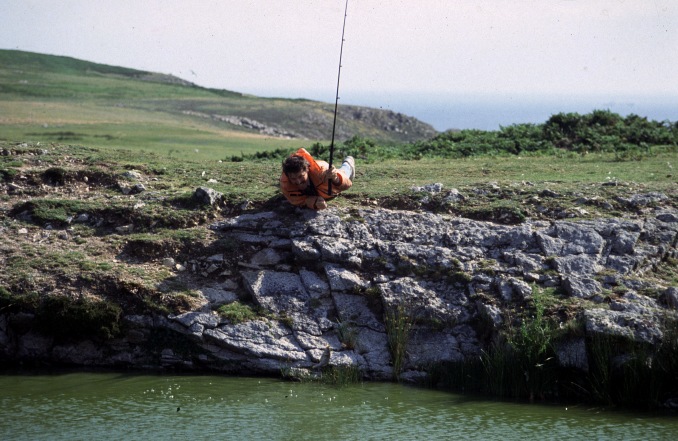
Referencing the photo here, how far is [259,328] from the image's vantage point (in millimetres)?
9367

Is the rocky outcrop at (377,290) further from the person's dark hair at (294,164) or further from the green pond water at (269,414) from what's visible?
the person's dark hair at (294,164)

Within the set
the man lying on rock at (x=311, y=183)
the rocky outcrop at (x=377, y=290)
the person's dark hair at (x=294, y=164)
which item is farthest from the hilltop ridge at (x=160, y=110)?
the rocky outcrop at (x=377, y=290)

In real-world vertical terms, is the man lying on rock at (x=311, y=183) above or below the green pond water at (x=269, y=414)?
above

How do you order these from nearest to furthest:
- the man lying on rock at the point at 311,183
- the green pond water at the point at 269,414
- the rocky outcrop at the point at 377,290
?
the green pond water at the point at 269,414, the rocky outcrop at the point at 377,290, the man lying on rock at the point at 311,183

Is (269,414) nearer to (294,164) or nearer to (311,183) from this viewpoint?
(294,164)

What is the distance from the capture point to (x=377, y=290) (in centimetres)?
977

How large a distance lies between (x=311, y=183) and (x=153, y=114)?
32878mm

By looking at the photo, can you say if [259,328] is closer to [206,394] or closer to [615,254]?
[206,394]

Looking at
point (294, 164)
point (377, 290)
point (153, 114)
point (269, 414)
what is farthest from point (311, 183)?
point (153, 114)

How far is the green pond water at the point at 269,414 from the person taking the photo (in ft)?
24.3

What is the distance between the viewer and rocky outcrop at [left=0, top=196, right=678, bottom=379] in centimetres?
918

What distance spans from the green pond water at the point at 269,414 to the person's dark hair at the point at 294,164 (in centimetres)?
268

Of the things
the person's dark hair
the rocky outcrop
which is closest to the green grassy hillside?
the person's dark hair

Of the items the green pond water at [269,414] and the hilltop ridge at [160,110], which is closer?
the green pond water at [269,414]
